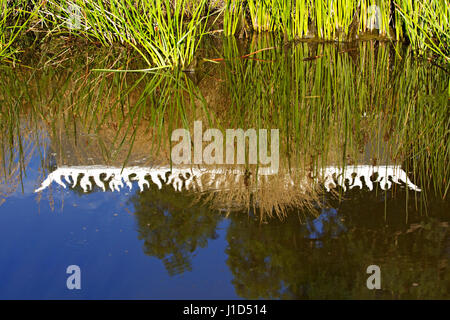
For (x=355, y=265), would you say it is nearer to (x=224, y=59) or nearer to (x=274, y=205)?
(x=274, y=205)

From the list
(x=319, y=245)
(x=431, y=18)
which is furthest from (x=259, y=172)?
(x=431, y=18)

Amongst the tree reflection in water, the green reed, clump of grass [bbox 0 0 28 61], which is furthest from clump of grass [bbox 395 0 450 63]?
clump of grass [bbox 0 0 28 61]

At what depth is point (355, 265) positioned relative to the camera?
1484 mm

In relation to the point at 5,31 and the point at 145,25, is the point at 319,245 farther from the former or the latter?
the point at 5,31

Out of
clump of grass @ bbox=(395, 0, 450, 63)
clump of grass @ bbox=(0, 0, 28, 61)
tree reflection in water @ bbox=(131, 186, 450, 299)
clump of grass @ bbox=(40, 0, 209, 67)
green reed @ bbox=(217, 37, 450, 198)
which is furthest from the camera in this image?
clump of grass @ bbox=(0, 0, 28, 61)

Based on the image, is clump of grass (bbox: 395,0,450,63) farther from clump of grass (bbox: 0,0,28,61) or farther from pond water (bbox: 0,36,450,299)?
clump of grass (bbox: 0,0,28,61)

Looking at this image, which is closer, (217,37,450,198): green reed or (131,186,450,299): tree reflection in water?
(131,186,450,299): tree reflection in water

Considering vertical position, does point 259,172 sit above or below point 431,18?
below

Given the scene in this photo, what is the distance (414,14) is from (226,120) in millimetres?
1774

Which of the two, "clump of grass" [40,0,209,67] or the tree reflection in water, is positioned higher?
"clump of grass" [40,0,209,67]

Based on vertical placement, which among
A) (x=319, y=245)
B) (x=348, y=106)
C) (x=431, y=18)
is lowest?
(x=319, y=245)

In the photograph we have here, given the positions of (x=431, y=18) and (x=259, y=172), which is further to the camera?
(x=431, y=18)

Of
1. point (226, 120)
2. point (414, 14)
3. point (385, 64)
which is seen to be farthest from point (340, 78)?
point (226, 120)

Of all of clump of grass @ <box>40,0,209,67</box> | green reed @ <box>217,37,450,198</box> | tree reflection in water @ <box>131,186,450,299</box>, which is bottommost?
tree reflection in water @ <box>131,186,450,299</box>
